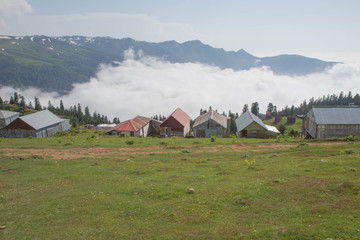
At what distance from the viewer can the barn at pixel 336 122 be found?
1960 inches

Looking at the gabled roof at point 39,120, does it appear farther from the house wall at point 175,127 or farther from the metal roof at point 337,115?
the metal roof at point 337,115

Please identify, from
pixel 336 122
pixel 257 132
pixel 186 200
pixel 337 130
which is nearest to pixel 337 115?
pixel 336 122

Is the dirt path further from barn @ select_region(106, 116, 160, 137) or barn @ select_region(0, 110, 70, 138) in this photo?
barn @ select_region(0, 110, 70, 138)

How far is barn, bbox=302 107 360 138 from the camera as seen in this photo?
163ft

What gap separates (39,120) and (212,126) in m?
57.2

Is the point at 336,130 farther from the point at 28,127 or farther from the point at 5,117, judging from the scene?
the point at 5,117

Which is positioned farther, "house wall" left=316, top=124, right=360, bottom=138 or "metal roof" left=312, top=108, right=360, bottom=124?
"metal roof" left=312, top=108, right=360, bottom=124

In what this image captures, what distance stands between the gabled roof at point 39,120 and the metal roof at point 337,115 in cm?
7928

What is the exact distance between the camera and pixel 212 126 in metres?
62.1

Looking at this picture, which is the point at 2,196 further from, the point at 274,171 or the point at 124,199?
the point at 274,171

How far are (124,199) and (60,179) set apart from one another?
31.2 feet

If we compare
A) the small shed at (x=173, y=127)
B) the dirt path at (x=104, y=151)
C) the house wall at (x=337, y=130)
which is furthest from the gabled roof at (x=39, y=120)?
the house wall at (x=337, y=130)

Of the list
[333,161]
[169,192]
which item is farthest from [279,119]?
[169,192]

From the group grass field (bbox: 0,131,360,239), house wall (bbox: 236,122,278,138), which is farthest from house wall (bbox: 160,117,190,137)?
grass field (bbox: 0,131,360,239)
